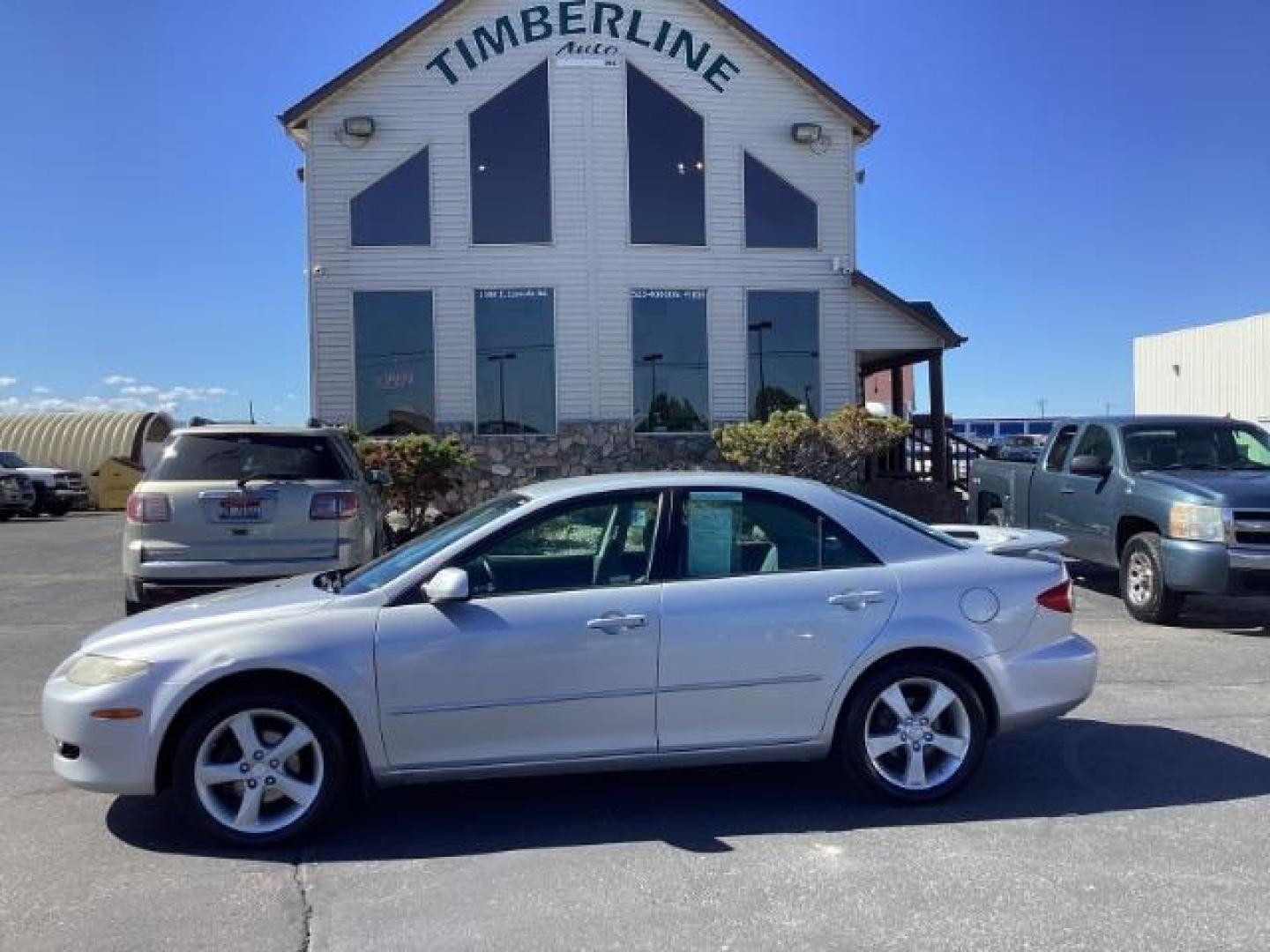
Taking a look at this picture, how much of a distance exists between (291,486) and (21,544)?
1338 centimetres

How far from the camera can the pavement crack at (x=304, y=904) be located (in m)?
3.73

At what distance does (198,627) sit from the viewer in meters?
4.57

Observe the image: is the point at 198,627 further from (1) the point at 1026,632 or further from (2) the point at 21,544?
(2) the point at 21,544

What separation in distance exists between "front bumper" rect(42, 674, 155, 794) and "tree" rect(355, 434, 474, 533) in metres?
9.68

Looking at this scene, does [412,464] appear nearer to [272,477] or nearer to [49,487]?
[272,477]

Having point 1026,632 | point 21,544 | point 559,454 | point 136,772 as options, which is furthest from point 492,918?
point 21,544

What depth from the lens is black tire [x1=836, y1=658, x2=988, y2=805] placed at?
15.9ft

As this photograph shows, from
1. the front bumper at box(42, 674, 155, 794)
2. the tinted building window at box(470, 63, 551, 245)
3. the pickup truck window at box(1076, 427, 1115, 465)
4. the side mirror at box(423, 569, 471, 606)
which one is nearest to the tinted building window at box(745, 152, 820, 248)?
the tinted building window at box(470, 63, 551, 245)

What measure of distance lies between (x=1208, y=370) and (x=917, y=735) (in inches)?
1473

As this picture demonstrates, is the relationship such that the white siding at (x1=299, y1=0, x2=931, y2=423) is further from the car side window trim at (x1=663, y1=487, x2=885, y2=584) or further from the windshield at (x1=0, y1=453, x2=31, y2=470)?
the windshield at (x1=0, y1=453, x2=31, y2=470)

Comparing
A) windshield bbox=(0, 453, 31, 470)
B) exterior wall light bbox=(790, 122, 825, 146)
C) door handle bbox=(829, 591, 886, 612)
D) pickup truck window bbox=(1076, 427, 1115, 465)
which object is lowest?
door handle bbox=(829, 591, 886, 612)

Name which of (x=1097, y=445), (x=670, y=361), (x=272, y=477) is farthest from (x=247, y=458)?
(x=670, y=361)

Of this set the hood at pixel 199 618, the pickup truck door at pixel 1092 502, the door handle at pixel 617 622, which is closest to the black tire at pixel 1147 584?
the pickup truck door at pixel 1092 502

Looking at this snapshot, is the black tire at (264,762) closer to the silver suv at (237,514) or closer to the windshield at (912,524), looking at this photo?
the windshield at (912,524)
